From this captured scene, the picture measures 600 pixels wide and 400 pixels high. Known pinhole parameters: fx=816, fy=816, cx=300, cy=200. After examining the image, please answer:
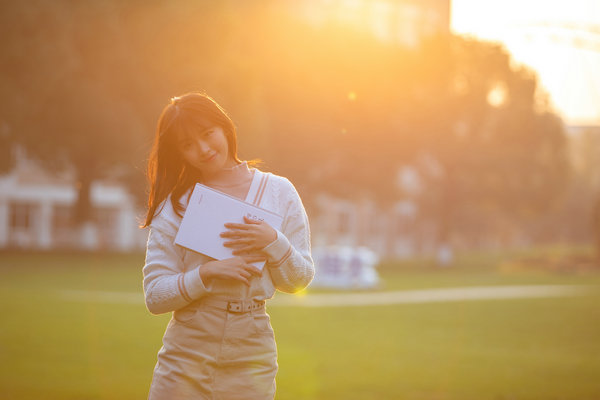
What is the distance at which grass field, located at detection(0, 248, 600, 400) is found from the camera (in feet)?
29.5

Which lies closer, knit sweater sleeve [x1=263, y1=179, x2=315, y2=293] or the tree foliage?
knit sweater sleeve [x1=263, y1=179, x2=315, y2=293]

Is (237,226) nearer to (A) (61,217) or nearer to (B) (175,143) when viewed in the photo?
(B) (175,143)

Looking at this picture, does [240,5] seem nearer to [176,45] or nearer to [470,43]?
[176,45]

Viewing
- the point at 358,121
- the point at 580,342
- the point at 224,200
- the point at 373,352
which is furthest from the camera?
the point at 358,121

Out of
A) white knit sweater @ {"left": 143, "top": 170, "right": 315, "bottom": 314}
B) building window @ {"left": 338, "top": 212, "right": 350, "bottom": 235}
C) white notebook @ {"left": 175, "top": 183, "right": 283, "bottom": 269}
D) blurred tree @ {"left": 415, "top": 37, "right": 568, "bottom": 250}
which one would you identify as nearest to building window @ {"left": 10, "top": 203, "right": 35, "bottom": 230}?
building window @ {"left": 338, "top": 212, "right": 350, "bottom": 235}

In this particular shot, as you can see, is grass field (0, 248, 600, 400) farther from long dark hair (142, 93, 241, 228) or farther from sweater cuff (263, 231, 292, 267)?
sweater cuff (263, 231, 292, 267)

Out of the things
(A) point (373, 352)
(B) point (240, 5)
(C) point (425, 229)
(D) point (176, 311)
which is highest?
(B) point (240, 5)

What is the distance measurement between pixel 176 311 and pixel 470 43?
5190 centimetres

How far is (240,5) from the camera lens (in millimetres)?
39469

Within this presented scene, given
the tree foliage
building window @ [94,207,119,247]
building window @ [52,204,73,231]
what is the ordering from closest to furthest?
the tree foliage
building window @ [52,204,73,231]
building window @ [94,207,119,247]

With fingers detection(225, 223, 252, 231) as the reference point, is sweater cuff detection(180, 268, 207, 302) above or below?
below

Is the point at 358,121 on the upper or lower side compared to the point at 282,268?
upper

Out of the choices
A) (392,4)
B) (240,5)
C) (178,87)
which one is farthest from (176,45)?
(392,4)

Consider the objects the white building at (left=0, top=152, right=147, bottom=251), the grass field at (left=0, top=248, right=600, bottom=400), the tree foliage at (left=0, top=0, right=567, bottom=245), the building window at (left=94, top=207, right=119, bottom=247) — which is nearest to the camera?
the grass field at (left=0, top=248, right=600, bottom=400)
